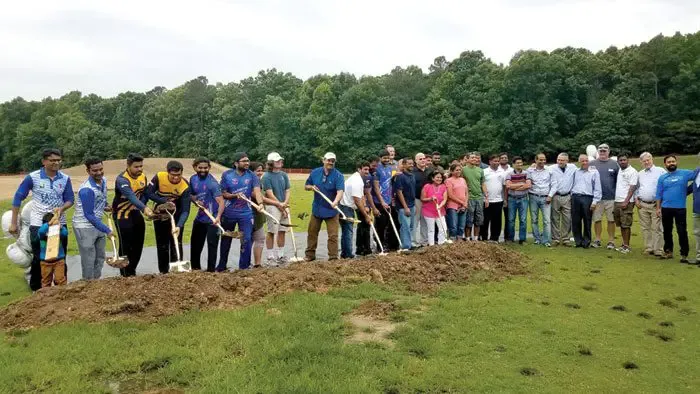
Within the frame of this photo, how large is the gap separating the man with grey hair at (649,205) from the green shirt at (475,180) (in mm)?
3337

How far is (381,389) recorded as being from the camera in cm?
474

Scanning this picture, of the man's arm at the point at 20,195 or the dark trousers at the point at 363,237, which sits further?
the dark trousers at the point at 363,237

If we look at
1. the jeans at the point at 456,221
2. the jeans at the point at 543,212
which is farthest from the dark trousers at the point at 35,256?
the jeans at the point at 543,212

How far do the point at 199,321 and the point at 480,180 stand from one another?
26.5 feet

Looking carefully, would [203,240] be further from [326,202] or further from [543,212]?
[543,212]

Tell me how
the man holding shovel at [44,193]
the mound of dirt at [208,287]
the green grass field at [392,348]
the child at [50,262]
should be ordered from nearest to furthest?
the green grass field at [392,348] < the mound of dirt at [208,287] < the man holding shovel at [44,193] < the child at [50,262]

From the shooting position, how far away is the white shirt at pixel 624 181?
476 inches

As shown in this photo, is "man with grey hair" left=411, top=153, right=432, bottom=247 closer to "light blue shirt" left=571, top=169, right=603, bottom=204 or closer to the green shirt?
the green shirt

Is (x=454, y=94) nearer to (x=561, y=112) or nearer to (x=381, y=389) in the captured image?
(x=561, y=112)

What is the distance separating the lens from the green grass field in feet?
16.1

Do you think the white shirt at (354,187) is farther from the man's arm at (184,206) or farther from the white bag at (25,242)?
the white bag at (25,242)

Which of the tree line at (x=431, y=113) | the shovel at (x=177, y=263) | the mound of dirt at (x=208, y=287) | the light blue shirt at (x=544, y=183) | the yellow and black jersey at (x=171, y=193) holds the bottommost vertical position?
the mound of dirt at (x=208, y=287)

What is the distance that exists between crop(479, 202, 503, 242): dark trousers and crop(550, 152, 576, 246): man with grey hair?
1.29 metres

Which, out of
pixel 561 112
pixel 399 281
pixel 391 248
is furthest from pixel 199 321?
pixel 561 112
